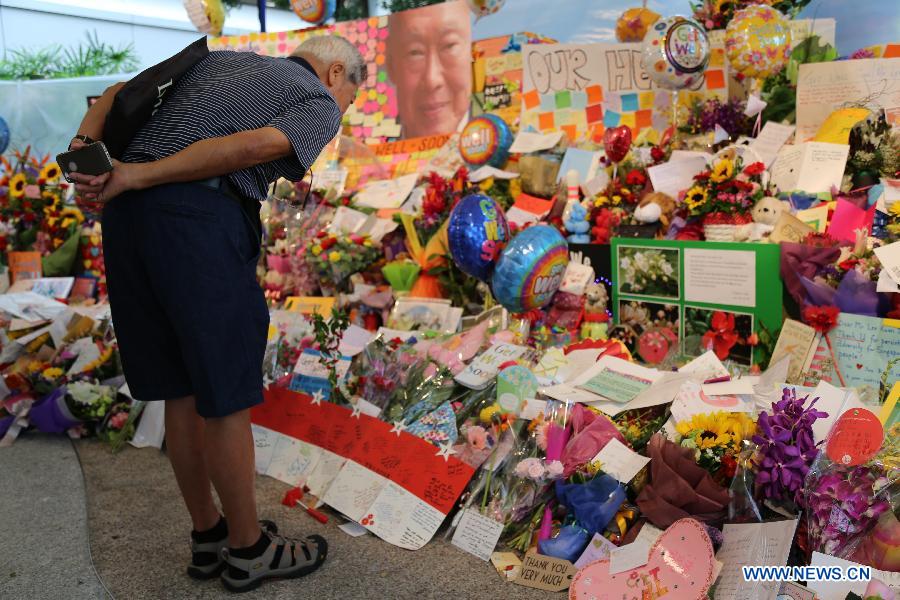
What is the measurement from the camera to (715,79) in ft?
11.1

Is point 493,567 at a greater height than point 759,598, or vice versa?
point 759,598

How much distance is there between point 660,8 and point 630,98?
0.99 m

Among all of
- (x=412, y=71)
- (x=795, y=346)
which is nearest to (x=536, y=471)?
(x=795, y=346)

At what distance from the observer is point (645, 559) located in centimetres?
168

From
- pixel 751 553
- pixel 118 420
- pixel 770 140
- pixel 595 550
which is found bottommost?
pixel 118 420

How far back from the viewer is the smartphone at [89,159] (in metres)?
1.62

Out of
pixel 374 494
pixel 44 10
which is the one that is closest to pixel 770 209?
pixel 374 494

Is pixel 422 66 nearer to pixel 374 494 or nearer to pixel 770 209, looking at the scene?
pixel 770 209

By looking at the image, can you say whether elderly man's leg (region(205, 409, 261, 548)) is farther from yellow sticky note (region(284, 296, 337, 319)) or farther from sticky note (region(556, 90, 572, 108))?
sticky note (region(556, 90, 572, 108))

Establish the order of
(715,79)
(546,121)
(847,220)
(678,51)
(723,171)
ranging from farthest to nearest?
(546,121) < (715,79) < (678,51) < (723,171) < (847,220)

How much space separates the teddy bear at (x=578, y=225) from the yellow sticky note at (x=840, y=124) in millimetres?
919

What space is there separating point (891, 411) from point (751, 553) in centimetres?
58

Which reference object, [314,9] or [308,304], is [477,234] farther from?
[314,9]

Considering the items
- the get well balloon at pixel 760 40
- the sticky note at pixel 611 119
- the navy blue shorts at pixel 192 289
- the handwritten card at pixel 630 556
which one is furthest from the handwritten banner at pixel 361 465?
the sticky note at pixel 611 119
